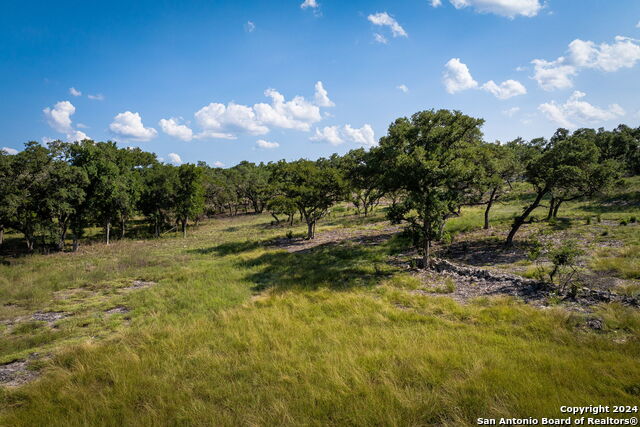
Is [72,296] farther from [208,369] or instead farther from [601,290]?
[601,290]

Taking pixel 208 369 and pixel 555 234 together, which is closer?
pixel 208 369

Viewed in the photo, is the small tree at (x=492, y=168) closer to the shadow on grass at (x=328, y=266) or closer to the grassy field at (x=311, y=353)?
the grassy field at (x=311, y=353)

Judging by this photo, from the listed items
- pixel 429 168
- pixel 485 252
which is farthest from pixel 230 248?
pixel 485 252

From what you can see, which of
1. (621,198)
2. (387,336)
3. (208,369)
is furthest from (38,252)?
(621,198)

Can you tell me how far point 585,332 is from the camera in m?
8.62

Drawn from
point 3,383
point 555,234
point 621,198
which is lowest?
point 3,383

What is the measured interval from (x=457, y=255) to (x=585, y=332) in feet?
41.4

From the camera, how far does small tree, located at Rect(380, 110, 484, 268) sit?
53.4ft

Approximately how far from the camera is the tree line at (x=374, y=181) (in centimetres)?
1734

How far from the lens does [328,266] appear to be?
20.8 m

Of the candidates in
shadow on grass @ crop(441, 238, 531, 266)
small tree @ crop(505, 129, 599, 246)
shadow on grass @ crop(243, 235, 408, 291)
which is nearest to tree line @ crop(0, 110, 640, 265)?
small tree @ crop(505, 129, 599, 246)

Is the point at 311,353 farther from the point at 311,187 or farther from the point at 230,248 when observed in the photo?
the point at 230,248

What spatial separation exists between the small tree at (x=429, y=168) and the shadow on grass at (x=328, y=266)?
4.17 metres

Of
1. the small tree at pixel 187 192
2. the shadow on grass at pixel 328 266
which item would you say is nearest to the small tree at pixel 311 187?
the shadow on grass at pixel 328 266
